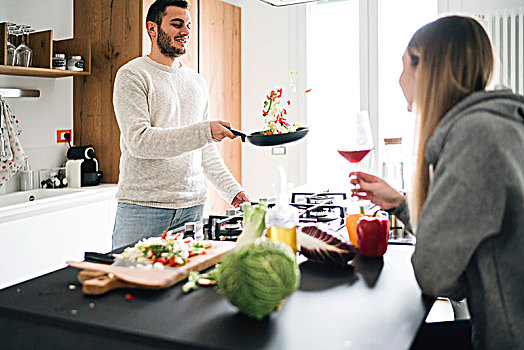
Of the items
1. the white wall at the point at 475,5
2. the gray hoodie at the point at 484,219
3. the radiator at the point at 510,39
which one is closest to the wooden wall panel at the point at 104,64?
the white wall at the point at 475,5

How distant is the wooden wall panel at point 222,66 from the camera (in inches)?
161

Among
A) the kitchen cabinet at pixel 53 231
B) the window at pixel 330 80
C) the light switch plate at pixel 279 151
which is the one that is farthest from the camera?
the light switch plate at pixel 279 151

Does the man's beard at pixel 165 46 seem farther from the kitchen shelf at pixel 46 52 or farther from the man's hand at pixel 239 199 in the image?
the kitchen shelf at pixel 46 52

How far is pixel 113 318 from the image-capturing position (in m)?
1.03

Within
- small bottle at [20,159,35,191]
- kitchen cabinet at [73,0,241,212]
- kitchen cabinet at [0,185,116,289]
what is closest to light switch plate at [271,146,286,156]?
kitchen cabinet at [73,0,241,212]

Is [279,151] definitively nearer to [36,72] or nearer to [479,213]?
[36,72]

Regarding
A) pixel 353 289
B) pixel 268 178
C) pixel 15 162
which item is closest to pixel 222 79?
pixel 268 178

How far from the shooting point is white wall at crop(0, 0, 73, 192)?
3.27 meters

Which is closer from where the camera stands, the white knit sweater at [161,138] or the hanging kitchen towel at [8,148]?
the white knit sweater at [161,138]

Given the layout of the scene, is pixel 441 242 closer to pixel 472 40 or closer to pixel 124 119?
pixel 472 40

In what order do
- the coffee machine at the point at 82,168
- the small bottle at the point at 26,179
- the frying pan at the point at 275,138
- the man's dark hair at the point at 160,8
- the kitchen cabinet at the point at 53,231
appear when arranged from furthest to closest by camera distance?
the coffee machine at the point at 82,168 < the small bottle at the point at 26,179 < the kitchen cabinet at the point at 53,231 < the man's dark hair at the point at 160,8 < the frying pan at the point at 275,138

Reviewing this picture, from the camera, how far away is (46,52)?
318 cm

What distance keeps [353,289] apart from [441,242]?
25 cm

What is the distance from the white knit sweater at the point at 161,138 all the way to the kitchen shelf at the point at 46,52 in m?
1.13
